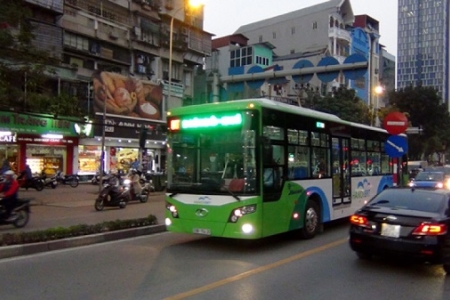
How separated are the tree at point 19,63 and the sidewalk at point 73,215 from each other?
342 cm

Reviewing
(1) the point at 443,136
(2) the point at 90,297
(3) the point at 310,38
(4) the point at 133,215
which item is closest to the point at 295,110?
(2) the point at 90,297

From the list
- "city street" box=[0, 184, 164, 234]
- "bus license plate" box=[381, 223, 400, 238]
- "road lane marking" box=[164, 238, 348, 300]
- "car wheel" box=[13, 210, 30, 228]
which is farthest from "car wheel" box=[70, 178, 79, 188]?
"bus license plate" box=[381, 223, 400, 238]

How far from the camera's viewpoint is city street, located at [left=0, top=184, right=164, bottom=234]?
13014 mm

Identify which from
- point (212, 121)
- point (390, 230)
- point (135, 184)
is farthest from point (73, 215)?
point (390, 230)

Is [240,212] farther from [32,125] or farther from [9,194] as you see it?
[32,125]

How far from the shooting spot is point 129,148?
109ft

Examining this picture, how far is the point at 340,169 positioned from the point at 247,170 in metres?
4.38

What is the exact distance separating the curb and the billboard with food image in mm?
18650

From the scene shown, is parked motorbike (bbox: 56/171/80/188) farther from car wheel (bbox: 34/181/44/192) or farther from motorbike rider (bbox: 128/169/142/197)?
motorbike rider (bbox: 128/169/142/197)

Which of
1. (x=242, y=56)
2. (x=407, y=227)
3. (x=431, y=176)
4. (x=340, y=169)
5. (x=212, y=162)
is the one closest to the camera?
(x=407, y=227)

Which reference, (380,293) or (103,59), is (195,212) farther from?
(103,59)

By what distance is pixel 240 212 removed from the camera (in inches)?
354

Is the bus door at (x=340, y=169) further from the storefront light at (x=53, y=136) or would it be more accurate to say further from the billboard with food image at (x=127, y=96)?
the storefront light at (x=53, y=136)

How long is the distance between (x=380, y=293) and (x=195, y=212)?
158 inches
